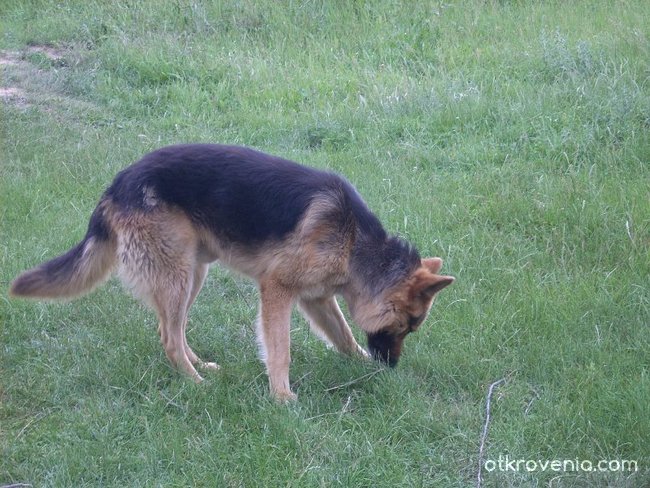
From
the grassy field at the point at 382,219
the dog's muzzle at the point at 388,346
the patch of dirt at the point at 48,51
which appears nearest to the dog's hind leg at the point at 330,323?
the grassy field at the point at 382,219

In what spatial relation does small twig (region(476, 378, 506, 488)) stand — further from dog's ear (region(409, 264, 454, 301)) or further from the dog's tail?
the dog's tail

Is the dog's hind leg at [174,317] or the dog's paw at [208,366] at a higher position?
the dog's hind leg at [174,317]

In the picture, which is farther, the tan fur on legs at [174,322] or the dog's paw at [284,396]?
the tan fur on legs at [174,322]

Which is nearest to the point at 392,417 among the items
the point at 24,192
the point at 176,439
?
the point at 176,439

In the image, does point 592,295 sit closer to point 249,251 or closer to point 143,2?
point 249,251

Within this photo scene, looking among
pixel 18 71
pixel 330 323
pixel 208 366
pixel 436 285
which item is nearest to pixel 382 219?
pixel 330 323

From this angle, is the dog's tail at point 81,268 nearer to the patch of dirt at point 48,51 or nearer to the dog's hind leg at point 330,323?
the dog's hind leg at point 330,323

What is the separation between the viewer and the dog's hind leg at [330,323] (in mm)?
5613

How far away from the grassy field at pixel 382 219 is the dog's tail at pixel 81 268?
20.0 inches

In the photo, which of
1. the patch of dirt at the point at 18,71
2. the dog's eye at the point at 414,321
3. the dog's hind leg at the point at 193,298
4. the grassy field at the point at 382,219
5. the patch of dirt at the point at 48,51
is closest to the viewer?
the grassy field at the point at 382,219

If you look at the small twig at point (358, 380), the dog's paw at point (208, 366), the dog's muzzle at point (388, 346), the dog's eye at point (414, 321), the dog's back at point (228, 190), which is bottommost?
the dog's paw at point (208, 366)

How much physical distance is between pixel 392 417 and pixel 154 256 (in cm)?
173

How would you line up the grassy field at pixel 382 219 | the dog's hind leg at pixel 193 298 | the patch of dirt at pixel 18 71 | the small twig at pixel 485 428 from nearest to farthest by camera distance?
the small twig at pixel 485 428 → the grassy field at pixel 382 219 → the dog's hind leg at pixel 193 298 → the patch of dirt at pixel 18 71

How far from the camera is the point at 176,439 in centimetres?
459
